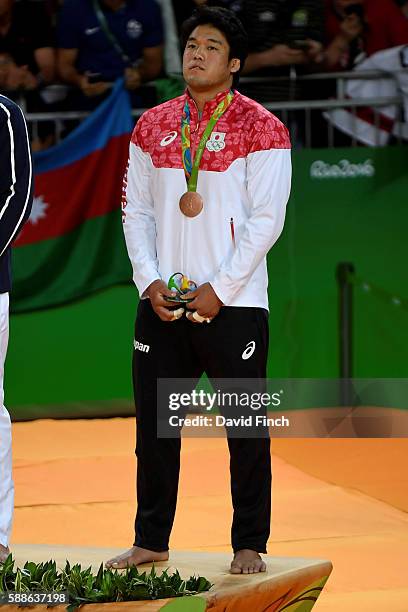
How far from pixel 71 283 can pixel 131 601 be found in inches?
197

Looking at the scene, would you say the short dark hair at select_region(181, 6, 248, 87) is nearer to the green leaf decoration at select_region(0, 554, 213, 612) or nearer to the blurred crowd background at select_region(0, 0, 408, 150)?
the green leaf decoration at select_region(0, 554, 213, 612)

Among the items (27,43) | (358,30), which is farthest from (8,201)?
(358,30)

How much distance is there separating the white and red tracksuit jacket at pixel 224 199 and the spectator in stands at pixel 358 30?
4583 millimetres

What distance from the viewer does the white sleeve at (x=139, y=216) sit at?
14.1 ft

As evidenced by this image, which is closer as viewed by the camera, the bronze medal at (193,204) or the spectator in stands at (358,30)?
the bronze medal at (193,204)

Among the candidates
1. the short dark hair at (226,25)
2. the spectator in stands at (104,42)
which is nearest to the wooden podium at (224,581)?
the short dark hair at (226,25)

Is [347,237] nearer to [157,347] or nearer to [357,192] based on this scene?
[357,192]

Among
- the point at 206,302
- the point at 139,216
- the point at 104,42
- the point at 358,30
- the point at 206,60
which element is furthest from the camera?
the point at 358,30

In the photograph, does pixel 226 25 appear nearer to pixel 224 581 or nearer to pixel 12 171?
pixel 12 171

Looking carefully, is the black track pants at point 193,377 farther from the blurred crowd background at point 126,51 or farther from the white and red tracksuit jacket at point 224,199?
the blurred crowd background at point 126,51

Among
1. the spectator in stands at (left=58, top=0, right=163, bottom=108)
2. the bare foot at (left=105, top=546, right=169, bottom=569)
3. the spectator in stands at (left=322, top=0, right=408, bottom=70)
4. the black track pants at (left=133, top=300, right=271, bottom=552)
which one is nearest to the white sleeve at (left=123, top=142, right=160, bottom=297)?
the black track pants at (left=133, top=300, right=271, bottom=552)

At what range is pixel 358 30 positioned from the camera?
8.69 m

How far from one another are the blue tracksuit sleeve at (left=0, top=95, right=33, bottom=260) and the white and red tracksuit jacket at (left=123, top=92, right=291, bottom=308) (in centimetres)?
43

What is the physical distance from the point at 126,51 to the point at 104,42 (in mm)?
166
